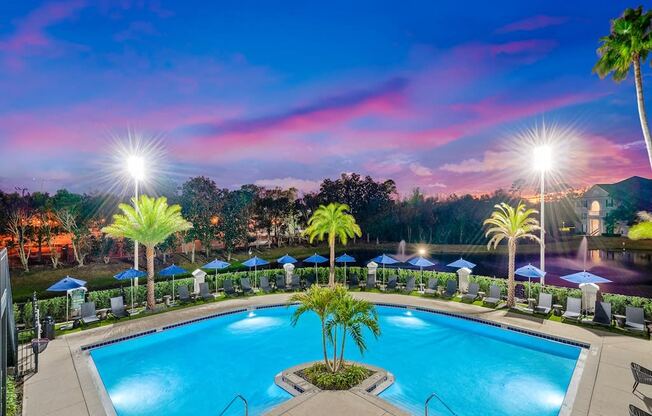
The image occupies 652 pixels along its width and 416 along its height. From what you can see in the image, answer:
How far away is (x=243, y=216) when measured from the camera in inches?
1884

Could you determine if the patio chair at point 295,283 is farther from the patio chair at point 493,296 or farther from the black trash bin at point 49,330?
the black trash bin at point 49,330

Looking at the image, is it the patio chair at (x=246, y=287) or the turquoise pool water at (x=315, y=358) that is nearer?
the turquoise pool water at (x=315, y=358)

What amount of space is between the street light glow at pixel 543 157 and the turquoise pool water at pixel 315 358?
9068mm

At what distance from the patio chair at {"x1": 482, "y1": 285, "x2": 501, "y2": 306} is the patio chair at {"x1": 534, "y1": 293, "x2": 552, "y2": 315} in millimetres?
1814

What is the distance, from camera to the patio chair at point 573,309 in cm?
1516

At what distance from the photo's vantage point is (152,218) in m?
18.5

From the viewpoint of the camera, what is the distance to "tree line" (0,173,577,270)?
114 feet

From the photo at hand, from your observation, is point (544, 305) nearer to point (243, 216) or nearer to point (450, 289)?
point (450, 289)

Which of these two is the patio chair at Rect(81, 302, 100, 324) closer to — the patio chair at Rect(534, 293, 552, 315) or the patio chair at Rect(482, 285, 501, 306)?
the patio chair at Rect(482, 285, 501, 306)

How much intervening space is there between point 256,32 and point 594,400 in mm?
24736

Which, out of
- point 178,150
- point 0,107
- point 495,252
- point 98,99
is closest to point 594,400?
point 98,99

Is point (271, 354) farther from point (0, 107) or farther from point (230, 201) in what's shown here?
point (230, 201)

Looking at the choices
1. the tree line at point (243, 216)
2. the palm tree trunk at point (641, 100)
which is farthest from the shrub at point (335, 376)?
the tree line at point (243, 216)

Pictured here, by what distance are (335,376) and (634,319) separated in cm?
1262
